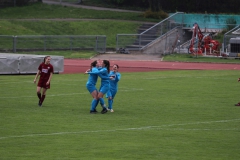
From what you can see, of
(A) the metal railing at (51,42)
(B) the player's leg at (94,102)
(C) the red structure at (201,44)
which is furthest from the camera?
(C) the red structure at (201,44)

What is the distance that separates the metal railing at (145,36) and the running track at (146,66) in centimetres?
760

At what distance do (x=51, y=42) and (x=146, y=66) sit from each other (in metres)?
11.6

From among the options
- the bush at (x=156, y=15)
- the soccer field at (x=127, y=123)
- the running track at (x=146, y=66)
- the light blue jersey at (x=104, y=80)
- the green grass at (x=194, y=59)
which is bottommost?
the soccer field at (x=127, y=123)

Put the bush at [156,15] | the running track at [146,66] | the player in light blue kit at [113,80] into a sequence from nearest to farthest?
the player in light blue kit at [113,80], the running track at [146,66], the bush at [156,15]

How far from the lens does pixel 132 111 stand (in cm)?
2158

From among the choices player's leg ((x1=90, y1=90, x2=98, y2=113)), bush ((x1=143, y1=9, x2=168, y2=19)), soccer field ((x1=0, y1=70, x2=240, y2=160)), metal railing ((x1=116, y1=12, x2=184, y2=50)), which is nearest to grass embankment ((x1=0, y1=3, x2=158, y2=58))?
bush ((x1=143, y1=9, x2=168, y2=19))

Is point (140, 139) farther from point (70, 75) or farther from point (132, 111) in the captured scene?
point (70, 75)

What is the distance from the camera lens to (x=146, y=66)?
42.8 metres

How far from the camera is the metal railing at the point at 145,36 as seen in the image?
54156 mm

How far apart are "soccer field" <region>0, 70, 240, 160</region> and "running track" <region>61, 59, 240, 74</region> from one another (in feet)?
29.1

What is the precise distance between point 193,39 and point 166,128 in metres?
34.8

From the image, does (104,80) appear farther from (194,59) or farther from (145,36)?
(145,36)

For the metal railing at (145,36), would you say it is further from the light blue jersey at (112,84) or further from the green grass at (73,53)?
the light blue jersey at (112,84)

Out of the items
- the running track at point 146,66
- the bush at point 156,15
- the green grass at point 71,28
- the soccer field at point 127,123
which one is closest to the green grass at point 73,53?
the running track at point 146,66
